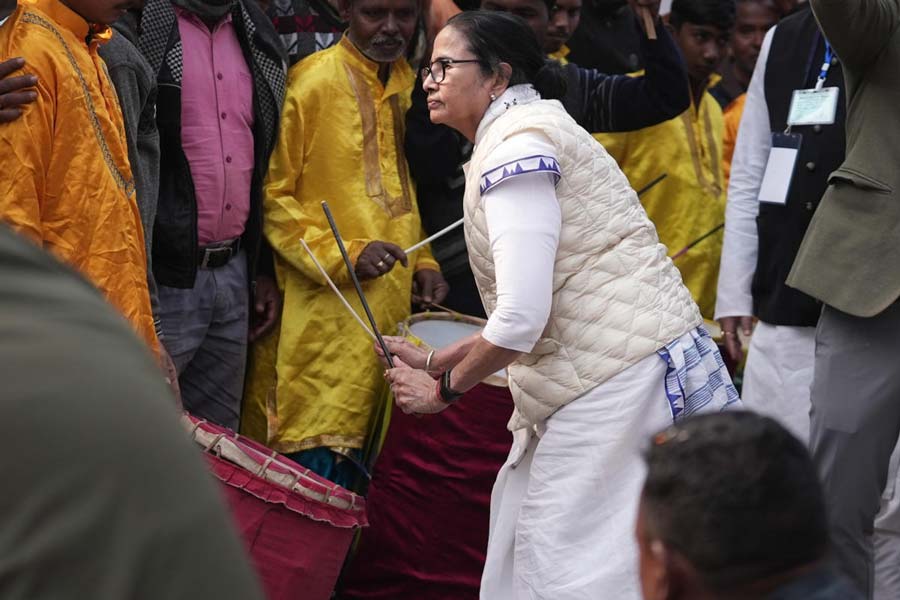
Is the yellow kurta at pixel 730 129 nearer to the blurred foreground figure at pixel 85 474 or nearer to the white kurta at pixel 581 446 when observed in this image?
the white kurta at pixel 581 446

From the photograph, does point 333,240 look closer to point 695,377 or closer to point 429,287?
point 429,287

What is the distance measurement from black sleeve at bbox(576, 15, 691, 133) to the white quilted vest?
1.83 meters

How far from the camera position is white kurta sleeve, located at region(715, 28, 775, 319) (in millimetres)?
4875

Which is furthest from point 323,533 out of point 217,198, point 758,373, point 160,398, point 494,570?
point 160,398

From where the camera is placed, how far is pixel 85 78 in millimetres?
3643

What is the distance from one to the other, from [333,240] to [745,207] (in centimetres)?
140

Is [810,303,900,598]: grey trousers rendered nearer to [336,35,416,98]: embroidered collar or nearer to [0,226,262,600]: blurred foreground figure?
[336,35,416,98]: embroidered collar

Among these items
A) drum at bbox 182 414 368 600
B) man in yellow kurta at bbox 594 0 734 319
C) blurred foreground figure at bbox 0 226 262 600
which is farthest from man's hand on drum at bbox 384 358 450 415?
blurred foreground figure at bbox 0 226 262 600

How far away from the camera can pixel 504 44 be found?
3.71 meters

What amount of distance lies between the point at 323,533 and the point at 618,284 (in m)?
1.22

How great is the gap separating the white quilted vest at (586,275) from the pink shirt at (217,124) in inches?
52.4

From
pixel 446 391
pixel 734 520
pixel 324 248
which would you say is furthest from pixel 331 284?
pixel 734 520

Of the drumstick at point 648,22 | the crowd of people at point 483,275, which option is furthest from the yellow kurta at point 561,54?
the drumstick at point 648,22

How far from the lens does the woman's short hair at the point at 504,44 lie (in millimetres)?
3695
